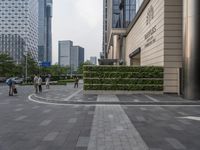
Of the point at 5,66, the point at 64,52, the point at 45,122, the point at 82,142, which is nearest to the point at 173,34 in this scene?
the point at 45,122

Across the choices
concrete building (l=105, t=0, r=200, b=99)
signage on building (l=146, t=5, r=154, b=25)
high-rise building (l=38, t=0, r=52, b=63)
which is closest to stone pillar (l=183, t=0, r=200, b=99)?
concrete building (l=105, t=0, r=200, b=99)

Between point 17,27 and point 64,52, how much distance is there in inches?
1932

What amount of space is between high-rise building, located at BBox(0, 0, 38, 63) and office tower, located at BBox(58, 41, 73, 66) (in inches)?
1481

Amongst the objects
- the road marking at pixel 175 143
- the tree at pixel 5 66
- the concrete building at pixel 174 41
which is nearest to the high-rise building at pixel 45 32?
the tree at pixel 5 66

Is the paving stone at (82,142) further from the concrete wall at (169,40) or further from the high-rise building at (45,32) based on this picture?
the high-rise building at (45,32)

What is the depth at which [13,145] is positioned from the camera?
7.39 meters

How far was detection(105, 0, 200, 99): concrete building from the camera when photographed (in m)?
18.3

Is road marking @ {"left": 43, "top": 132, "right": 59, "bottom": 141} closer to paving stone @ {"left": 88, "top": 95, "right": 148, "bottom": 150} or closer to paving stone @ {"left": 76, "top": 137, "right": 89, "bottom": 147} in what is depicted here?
paving stone @ {"left": 76, "top": 137, "right": 89, "bottom": 147}

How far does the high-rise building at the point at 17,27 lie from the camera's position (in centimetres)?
9838

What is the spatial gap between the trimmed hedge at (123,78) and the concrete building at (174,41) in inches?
33.4

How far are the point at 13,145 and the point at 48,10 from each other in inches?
7180

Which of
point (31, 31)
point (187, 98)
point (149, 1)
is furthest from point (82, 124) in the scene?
point (31, 31)

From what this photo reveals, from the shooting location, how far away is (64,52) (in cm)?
14588

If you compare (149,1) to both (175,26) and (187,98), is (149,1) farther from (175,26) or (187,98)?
(187,98)
